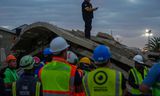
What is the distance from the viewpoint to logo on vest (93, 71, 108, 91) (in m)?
5.66

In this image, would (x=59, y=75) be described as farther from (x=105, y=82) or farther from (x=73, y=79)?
(x=105, y=82)

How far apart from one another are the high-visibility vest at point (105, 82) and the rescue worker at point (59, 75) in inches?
12.3

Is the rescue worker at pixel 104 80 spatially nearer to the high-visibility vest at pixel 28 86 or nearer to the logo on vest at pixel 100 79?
the logo on vest at pixel 100 79

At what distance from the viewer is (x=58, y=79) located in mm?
6012

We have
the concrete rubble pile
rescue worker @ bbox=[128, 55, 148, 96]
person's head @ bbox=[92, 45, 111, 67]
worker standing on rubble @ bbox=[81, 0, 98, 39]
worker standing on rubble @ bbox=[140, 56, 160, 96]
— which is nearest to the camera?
worker standing on rubble @ bbox=[140, 56, 160, 96]

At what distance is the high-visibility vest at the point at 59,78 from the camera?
598 centimetres

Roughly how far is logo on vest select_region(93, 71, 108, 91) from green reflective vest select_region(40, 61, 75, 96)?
40 cm

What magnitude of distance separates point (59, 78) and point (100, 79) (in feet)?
2.12

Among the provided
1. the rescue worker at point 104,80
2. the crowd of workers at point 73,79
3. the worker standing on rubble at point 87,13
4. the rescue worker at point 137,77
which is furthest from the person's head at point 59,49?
the worker standing on rubble at point 87,13

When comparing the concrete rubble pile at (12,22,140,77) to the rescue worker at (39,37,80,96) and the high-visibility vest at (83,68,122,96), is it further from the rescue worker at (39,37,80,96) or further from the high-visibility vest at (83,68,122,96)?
the high-visibility vest at (83,68,122,96)

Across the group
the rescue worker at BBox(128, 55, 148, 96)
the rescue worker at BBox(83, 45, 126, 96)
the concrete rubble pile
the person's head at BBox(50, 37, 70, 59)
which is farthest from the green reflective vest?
the concrete rubble pile

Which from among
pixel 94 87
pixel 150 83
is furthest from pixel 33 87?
pixel 150 83

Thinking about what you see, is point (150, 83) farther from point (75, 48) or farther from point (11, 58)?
point (75, 48)

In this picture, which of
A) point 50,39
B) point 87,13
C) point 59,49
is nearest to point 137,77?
point 59,49
